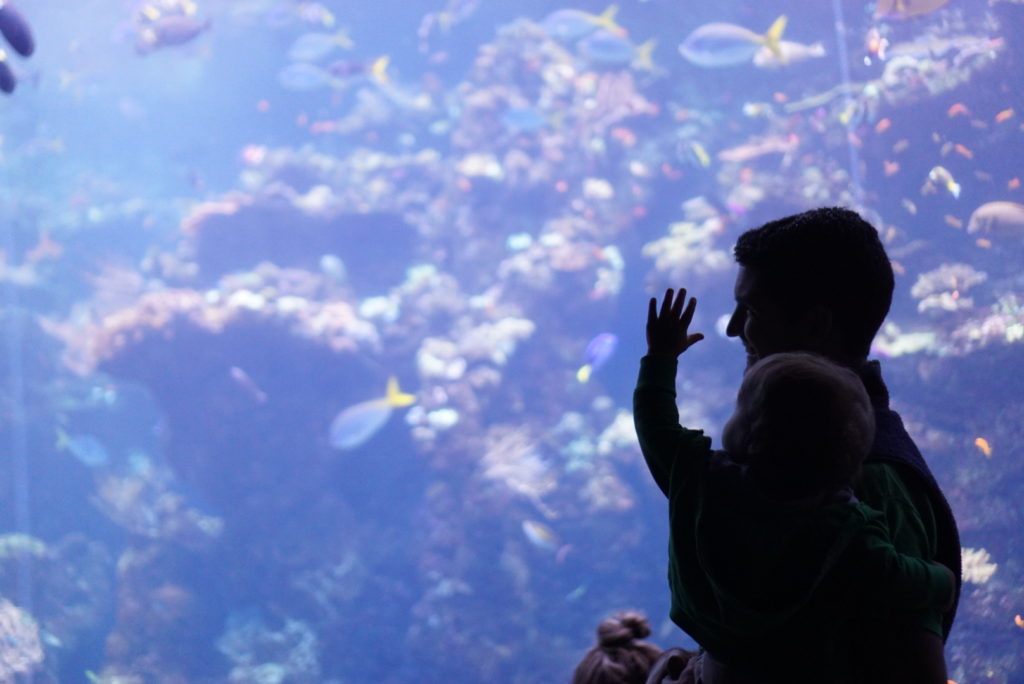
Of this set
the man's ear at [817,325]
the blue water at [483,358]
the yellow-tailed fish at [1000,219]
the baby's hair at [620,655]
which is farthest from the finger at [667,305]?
the yellow-tailed fish at [1000,219]

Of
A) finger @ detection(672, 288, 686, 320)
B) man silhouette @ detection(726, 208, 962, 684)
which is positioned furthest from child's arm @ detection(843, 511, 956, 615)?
finger @ detection(672, 288, 686, 320)

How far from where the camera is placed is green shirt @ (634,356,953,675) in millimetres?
964

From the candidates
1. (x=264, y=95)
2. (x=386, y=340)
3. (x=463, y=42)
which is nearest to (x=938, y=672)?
(x=386, y=340)

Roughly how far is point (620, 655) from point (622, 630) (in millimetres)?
93

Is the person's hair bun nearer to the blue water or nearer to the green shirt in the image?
the green shirt

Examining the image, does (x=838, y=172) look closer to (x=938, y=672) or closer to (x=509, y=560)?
(x=509, y=560)

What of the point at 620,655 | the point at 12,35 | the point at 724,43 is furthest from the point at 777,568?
the point at 724,43

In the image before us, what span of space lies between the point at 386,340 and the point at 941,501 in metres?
11.2

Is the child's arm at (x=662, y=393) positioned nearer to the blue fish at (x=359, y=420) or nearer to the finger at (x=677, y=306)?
the finger at (x=677, y=306)

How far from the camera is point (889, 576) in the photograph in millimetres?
962

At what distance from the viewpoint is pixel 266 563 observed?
36.0ft

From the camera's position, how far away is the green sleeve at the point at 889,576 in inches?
37.7

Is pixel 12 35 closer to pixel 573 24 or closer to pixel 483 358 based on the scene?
pixel 483 358

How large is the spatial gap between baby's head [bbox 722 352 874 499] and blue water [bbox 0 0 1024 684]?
6.41m
